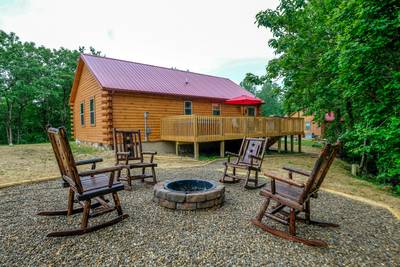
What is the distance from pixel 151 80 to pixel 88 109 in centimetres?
393

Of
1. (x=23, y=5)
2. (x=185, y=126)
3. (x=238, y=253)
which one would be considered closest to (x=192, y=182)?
(x=238, y=253)

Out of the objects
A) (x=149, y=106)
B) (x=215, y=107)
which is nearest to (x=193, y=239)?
(x=149, y=106)

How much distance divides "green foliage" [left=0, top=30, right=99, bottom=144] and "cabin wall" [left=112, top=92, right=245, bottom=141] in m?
10.9

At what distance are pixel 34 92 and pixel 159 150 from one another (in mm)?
12684

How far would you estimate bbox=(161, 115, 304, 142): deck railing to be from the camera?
28.6ft

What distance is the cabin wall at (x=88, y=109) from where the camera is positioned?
10.3 m

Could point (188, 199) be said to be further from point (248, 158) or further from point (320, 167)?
point (248, 158)

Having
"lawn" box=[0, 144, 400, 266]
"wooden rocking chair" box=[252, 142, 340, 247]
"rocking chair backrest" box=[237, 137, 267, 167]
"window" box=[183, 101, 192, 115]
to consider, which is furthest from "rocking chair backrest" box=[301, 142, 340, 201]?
"window" box=[183, 101, 192, 115]

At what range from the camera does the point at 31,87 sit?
16062 mm

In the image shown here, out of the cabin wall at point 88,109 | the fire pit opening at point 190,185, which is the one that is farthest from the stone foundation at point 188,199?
the cabin wall at point 88,109

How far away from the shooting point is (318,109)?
9.84 m

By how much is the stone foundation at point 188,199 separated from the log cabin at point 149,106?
5204 mm

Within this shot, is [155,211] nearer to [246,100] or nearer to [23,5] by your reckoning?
[246,100]

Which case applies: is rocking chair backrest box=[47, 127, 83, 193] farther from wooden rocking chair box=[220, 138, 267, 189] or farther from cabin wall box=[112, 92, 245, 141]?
cabin wall box=[112, 92, 245, 141]
